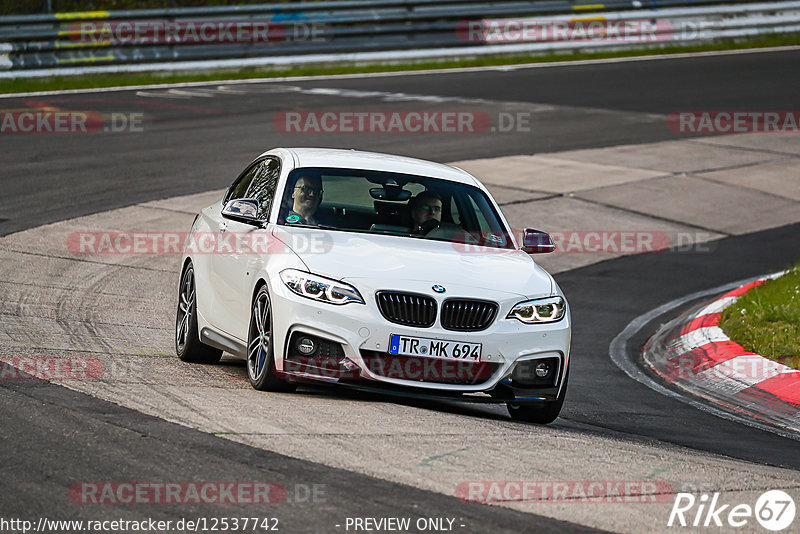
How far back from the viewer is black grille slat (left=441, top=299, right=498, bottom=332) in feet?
25.2

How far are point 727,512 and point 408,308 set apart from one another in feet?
8.21

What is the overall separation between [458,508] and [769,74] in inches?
1022

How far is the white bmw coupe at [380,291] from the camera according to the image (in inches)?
299

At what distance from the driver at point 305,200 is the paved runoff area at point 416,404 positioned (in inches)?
46.1

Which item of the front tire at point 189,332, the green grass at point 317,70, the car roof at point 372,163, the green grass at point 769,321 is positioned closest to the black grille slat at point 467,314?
the car roof at point 372,163

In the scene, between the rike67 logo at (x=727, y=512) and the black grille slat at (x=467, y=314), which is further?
the black grille slat at (x=467, y=314)

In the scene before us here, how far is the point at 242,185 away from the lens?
991 cm

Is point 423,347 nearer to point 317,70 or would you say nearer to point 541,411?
point 541,411

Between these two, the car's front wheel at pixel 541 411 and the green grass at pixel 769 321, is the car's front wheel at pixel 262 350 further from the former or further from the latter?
the green grass at pixel 769 321

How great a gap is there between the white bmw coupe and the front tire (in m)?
0.02

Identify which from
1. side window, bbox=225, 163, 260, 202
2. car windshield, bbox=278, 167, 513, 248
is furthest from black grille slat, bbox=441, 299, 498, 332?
side window, bbox=225, 163, 260, 202

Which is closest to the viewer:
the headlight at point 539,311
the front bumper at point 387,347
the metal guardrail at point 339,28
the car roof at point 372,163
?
the front bumper at point 387,347

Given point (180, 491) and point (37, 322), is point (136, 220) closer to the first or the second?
point (37, 322)

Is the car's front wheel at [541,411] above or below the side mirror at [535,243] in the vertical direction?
below
